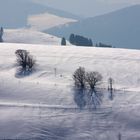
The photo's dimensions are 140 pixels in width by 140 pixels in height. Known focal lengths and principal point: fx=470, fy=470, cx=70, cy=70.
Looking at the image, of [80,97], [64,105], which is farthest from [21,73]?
[64,105]

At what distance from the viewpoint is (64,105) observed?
67688 mm

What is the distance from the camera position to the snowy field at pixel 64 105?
61688 millimetres

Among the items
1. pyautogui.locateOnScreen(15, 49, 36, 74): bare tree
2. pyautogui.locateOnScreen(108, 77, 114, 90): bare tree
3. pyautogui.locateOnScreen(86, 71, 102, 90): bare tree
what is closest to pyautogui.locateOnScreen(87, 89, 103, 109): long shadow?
pyautogui.locateOnScreen(86, 71, 102, 90): bare tree

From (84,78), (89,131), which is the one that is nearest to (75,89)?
(84,78)

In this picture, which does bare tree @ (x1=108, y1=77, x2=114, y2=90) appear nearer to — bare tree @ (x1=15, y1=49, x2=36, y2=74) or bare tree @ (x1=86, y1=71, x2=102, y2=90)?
bare tree @ (x1=86, y1=71, x2=102, y2=90)

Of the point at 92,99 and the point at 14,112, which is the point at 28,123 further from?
the point at 92,99

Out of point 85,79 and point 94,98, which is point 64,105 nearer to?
point 94,98

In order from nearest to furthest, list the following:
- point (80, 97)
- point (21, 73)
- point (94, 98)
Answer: point (94, 98) < point (80, 97) < point (21, 73)

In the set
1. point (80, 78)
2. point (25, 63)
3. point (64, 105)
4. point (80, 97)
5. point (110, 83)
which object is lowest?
point (64, 105)

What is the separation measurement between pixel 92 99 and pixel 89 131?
8.42 m

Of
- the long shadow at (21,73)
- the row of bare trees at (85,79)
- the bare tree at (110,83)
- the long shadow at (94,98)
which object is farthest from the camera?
the long shadow at (21,73)

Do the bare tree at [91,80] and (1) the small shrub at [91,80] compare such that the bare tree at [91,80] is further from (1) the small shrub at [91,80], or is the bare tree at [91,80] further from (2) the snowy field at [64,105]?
(2) the snowy field at [64,105]

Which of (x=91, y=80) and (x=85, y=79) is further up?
(x=85, y=79)

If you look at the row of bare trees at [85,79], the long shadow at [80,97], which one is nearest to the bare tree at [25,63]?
the row of bare trees at [85,79]
